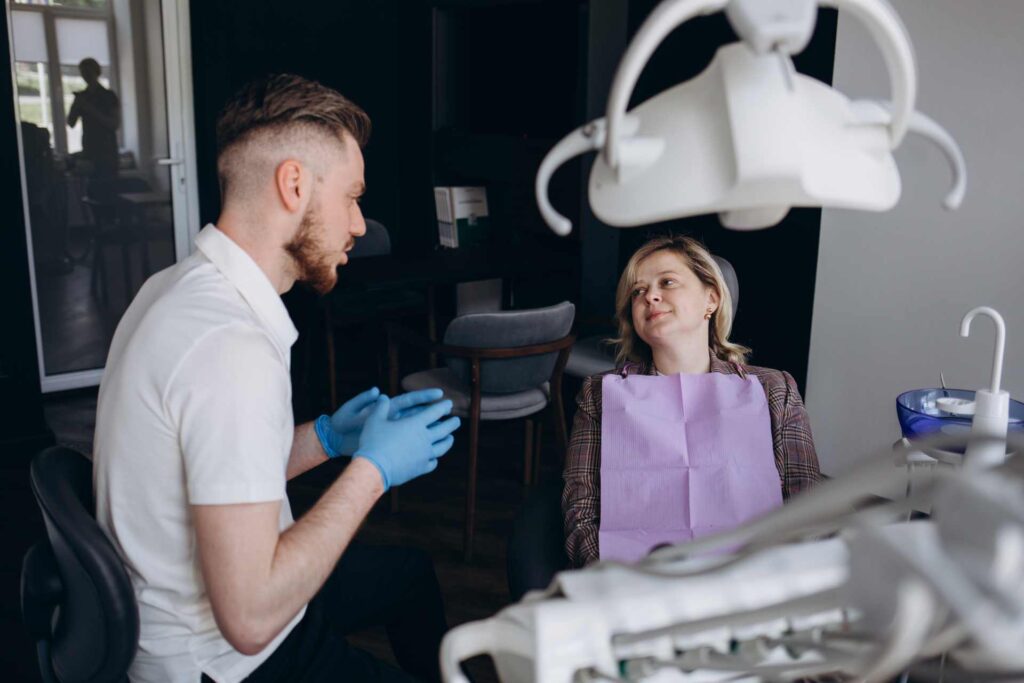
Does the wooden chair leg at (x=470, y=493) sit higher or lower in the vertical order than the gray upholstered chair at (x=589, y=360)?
lower

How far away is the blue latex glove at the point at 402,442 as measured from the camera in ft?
5.04

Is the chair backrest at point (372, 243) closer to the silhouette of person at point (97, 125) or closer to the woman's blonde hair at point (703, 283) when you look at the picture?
the silhouette of person at point (97, 125)

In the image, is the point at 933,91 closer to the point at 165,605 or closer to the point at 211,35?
the point at 165,605

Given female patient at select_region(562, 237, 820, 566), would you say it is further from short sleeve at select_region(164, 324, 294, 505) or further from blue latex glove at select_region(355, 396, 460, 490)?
short sleeve at select_region(164, 324, 294, 505)

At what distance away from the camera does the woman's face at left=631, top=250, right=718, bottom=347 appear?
1856 mm

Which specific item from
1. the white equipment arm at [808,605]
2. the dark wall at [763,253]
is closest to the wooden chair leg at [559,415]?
the dark wall at [763,253]

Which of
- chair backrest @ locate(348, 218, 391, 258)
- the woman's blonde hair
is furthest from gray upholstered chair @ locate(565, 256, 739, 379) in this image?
the woman's blonde hair

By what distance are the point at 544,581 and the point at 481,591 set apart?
1.16 metres

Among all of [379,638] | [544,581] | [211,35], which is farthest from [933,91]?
[211,35]

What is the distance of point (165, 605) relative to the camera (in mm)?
1364

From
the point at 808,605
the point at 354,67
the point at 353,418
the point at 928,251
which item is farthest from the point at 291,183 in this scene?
the point at 354,67

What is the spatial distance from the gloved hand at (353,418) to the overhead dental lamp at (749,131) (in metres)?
1.05

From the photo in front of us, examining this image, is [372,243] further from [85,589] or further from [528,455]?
[85,589]

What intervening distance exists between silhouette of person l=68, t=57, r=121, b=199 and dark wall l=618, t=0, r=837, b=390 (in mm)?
2385
